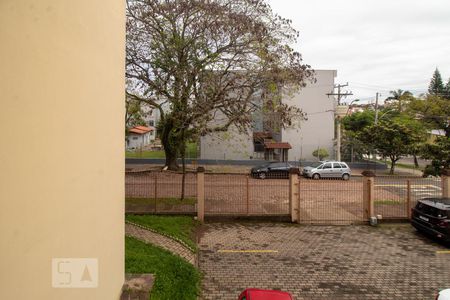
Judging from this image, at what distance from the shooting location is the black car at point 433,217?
31.3ft

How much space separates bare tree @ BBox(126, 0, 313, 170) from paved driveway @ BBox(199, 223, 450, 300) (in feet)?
16.4

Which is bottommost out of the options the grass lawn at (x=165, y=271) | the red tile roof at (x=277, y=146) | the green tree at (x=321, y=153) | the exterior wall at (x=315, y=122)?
the grass lawn at (x=165, y=271)

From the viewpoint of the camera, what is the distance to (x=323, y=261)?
333 inches

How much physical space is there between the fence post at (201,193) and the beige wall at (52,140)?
7047 mm

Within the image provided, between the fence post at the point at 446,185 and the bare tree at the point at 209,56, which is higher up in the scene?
the bare tree at the point at 209,56

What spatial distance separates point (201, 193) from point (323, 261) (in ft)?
15.7

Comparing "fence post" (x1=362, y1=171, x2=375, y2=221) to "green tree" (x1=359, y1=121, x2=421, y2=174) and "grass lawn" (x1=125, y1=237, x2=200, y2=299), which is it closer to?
"grass lawn" (x1=125, y1=237, x2=200, y2=299)

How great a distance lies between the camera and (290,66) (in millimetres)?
14625

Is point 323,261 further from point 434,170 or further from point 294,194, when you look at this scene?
point 434,170

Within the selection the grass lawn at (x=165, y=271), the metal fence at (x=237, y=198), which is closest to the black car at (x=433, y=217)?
the metal fence at (x=237, y=198)

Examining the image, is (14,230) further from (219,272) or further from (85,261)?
(219,272)

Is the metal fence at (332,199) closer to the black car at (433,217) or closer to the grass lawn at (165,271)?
the black car at (433,217)

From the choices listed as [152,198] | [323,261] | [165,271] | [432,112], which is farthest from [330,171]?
[432,112]

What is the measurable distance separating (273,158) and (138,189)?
796 inches
